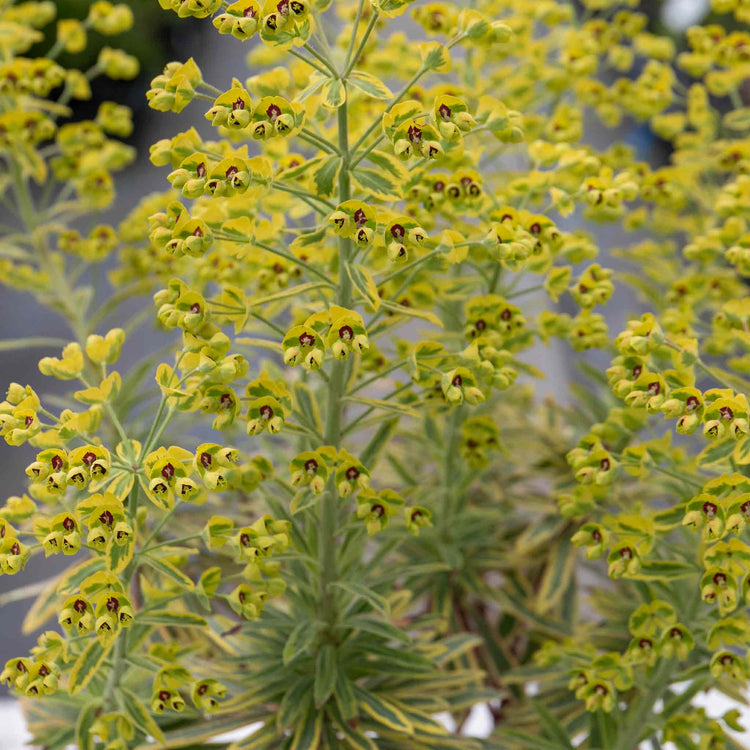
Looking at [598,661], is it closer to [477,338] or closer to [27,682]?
[477,338]

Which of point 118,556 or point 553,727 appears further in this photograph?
point 553,727

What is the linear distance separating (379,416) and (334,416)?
46 mm

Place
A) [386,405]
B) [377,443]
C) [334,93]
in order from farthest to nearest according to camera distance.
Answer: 1. [377,443]
2. [386,405]
3. [334,93]

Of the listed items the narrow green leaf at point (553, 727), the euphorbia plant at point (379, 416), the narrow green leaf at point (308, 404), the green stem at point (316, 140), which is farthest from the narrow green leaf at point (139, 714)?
the green stem at point (316, 140)

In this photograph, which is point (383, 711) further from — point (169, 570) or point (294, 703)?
point (169, 570)

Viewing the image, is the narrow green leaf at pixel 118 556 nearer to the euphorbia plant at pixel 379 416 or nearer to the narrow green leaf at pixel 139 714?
the euphorbia plant at pixel 379 416

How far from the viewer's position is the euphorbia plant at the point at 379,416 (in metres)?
0.74

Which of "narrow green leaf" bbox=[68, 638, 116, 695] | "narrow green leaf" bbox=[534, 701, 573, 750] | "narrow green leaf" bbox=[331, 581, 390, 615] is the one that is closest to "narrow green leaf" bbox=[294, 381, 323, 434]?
"narrow green leaf" bbox=[331, 581, 390, 615]

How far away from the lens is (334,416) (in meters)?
0.87

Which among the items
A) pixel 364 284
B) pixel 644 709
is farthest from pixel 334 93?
pixel 644 709

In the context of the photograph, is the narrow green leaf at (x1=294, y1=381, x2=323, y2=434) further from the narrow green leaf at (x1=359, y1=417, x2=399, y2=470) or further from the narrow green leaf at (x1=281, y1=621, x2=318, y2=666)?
the narrow green leaf at (x1=281, y1=621, x2=318, y2=666)

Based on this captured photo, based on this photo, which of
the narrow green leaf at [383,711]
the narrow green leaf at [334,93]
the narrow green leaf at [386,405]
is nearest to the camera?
the narrow green leaf at [334,93]

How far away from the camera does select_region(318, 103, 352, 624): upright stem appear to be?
78 cm

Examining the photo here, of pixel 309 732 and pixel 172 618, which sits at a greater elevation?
pixel 172 618
